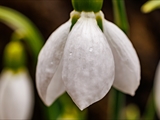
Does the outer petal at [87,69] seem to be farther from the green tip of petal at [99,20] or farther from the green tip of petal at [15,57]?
the green tip of petal at [15,57]

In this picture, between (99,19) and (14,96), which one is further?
(14,96)

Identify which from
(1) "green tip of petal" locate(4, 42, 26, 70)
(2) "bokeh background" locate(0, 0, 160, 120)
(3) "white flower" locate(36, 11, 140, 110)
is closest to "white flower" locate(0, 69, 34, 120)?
(1) "green tip of petal" locate(4, 42, 26, 70)

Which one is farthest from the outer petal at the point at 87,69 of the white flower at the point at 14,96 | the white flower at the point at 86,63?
the white flower at the point at 14,96

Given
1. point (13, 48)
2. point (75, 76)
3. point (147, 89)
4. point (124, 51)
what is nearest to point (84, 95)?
point (75, 76)

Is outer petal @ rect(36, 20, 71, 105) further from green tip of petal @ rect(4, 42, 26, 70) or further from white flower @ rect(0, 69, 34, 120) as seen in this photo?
green tip of petal @ rect(4, 42, 26, 70)

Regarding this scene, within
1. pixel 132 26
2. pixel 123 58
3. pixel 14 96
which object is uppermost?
pixel 123 58

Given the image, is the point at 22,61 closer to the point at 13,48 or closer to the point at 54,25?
the point at 13,48

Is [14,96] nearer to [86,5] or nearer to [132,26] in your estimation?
[86,5]

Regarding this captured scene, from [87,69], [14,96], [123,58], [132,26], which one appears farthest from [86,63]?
[132,26]
